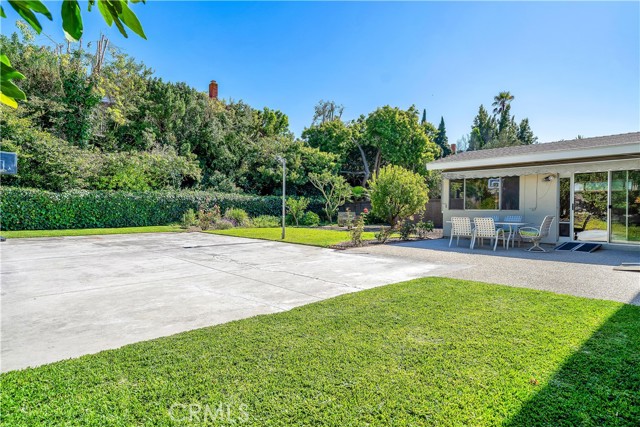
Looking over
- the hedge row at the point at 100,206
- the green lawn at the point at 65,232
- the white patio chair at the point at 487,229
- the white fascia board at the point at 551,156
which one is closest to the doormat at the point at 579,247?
the white patio chair at the point at 487,229

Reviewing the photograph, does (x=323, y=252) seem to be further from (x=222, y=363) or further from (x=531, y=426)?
(x=531, y=426)

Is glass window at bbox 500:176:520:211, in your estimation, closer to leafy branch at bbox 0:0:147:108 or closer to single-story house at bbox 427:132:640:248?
single-story house at bbox 427:132:640:248

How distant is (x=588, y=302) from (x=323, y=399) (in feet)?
15.8

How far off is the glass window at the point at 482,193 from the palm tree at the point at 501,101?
32564 millimetres

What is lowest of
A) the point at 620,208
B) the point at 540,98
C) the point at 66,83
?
the point at 620,208

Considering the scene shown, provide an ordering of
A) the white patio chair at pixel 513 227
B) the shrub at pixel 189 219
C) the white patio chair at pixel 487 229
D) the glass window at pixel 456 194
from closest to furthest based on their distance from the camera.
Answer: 1. the white patio chair at pixel 487 229
2. the white patio chair at pixel 513 227
3. the glass window at pixel 456 194
4. the shrub at pixel 189 219

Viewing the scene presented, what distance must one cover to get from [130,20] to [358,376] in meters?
3.03

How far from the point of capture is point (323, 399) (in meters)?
2.80

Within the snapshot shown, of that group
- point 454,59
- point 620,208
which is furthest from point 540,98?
point 620,208

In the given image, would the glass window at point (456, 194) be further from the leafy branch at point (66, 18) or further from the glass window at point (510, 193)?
the leafy branch at point (66, 18)

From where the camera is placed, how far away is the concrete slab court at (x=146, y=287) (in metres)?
4.09

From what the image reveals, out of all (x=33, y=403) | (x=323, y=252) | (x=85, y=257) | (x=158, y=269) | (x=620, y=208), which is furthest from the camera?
(x=620, y=208)

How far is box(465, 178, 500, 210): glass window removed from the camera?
15.1 meters

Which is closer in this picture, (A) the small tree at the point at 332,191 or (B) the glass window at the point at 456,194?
(B) the glass window at the point at 456,194
